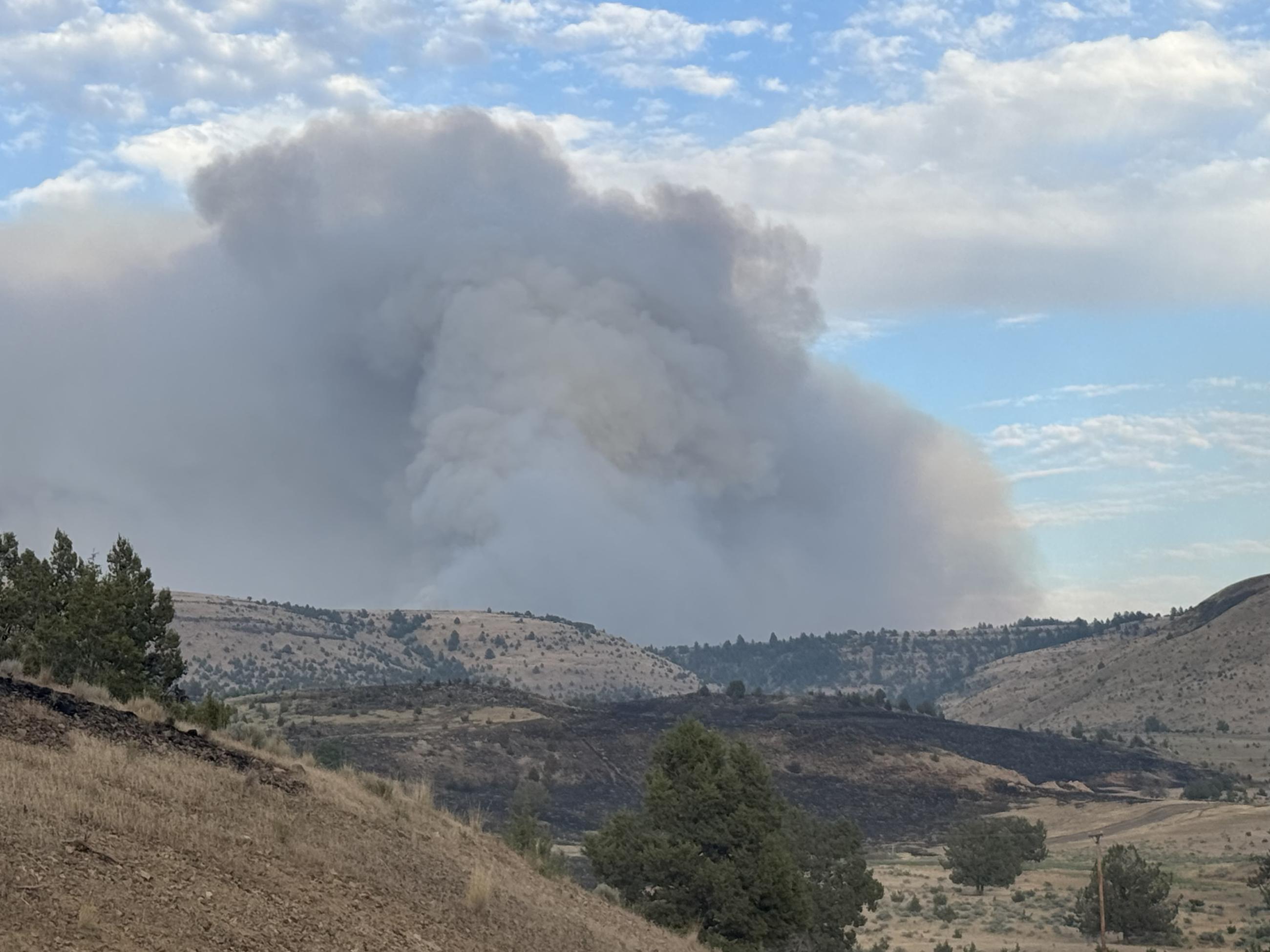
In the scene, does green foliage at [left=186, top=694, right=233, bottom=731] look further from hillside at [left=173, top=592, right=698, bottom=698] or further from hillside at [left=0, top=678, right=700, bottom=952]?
hillside at [left=173, top=592, right=698, bottom=698]

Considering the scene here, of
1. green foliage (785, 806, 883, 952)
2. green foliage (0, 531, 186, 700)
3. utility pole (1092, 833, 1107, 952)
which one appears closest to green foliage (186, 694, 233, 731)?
green foliage (0, 531, 186, 700)

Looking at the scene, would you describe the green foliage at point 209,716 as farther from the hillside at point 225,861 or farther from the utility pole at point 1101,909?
the utility pole at point 1101,909

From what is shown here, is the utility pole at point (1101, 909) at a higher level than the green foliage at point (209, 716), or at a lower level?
lower

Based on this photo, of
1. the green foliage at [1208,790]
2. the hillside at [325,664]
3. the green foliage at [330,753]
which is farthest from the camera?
the hillside at [325,664]

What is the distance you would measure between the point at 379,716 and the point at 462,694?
14337 millimetres

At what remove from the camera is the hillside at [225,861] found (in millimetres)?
13906

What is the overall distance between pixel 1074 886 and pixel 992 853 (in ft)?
17.5

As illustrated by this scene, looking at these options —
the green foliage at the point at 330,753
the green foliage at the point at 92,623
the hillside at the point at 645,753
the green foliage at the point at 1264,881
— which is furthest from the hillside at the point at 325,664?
the green foliage at the point at 92,623

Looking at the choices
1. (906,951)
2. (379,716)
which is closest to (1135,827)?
(906,951)

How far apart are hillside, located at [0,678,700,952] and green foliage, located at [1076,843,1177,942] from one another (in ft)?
106

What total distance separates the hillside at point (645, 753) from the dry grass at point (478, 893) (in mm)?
53188

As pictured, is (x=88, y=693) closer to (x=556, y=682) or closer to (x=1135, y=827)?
(x=1135, y=827)

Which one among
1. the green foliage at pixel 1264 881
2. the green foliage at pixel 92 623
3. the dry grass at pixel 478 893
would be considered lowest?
the green foliage at pixel 1264 881

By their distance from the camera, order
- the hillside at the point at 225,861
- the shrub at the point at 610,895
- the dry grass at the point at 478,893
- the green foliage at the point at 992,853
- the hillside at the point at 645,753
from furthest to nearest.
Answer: the hillside at the point at 645,753 < the green foliage at the point at 992,853 < the shrub at the point at 610,895 < the dry grass at the point at 478,893 < the hillside at the point at 225,861
